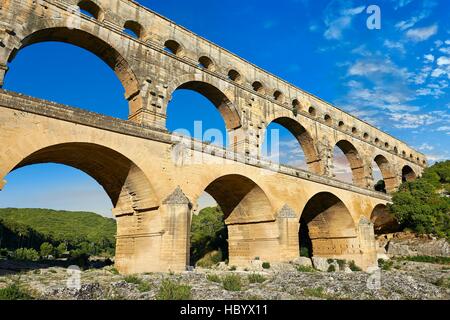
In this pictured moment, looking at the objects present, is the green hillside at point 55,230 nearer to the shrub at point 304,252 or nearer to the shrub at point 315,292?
the shrub at point 304,252

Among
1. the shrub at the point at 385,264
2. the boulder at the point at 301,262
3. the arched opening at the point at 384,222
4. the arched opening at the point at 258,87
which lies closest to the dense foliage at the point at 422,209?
the arched opening at the point at 384,222

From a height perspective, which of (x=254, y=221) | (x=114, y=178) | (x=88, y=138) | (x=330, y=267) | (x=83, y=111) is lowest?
(x=330, y=267)

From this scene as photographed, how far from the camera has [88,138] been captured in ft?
41.6

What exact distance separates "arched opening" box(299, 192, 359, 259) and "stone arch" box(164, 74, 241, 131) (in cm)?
817

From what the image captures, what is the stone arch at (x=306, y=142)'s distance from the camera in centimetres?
2507

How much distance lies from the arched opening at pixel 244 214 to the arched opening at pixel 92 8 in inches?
373

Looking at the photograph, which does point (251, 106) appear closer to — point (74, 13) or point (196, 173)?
point (196, 173)

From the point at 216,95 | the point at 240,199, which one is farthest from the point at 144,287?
the point at 216,95

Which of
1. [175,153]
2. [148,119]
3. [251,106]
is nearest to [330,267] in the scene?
[251,106]

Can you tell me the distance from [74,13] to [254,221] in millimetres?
13593

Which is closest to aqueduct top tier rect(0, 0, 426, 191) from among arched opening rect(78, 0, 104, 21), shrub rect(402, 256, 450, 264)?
arched opening rect(78, 0, 104, 21)

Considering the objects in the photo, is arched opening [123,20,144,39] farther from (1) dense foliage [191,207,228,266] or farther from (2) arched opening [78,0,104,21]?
(1) dense foliage [191,207,228,266]

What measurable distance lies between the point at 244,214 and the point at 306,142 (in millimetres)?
8598

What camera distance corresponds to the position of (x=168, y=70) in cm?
1736
